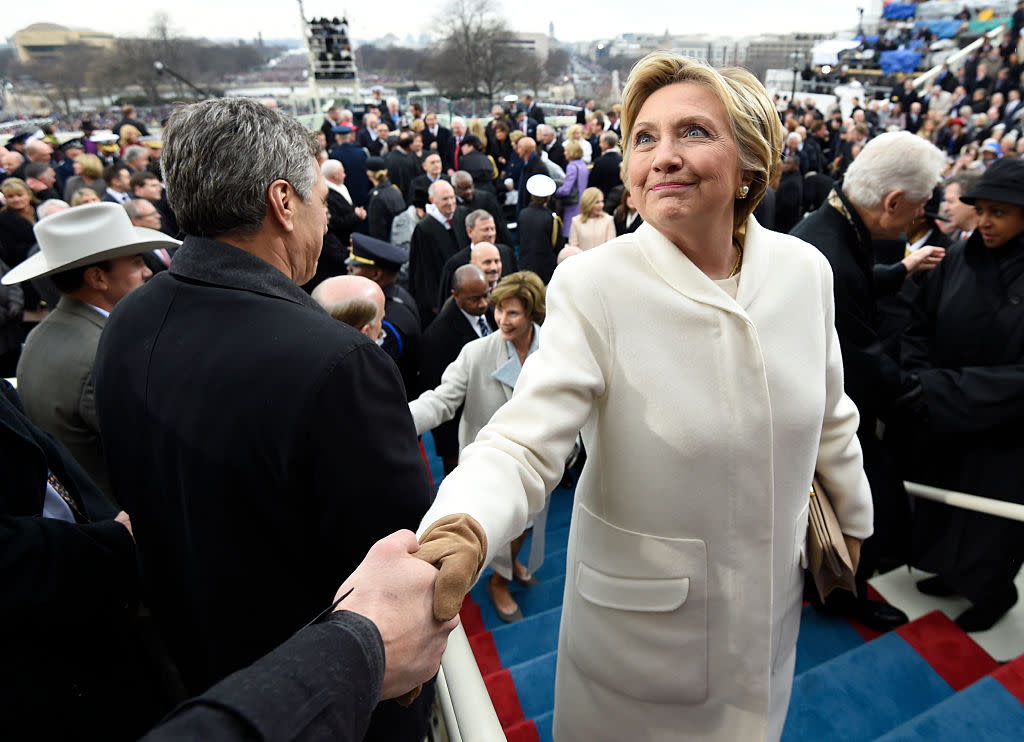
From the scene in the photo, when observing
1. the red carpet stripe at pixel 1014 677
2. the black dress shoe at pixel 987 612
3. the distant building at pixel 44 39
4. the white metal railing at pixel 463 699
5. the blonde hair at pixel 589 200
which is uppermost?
the distant building at pixel 44 39

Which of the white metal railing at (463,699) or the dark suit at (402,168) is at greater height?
the dark suit at (402,168)

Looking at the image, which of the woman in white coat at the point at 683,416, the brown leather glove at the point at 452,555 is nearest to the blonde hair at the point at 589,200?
the woman in white coat at the point at 683,416

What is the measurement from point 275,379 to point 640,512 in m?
0.75

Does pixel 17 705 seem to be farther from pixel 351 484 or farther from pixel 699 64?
pixel 699 64

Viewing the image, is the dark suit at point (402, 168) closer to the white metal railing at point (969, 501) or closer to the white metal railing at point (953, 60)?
the white metal railing at point (969, 501)

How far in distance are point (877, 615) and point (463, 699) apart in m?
2.45

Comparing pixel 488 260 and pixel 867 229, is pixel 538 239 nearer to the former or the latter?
pixel 488 260

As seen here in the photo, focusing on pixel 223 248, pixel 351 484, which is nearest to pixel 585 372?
pixel 351 484

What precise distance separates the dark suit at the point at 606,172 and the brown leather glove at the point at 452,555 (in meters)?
7.66

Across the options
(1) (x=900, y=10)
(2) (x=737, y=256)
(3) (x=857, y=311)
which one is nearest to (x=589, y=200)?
(3) (x=857, y=311)

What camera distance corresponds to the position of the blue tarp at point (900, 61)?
91.4 feet

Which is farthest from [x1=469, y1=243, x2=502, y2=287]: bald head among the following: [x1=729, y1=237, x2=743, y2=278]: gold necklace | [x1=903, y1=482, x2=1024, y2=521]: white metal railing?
[x1=729, y1=237, x2=743, y2=278]: gold necklace

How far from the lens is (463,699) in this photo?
41.4 inches

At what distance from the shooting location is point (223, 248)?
47.2 inches
